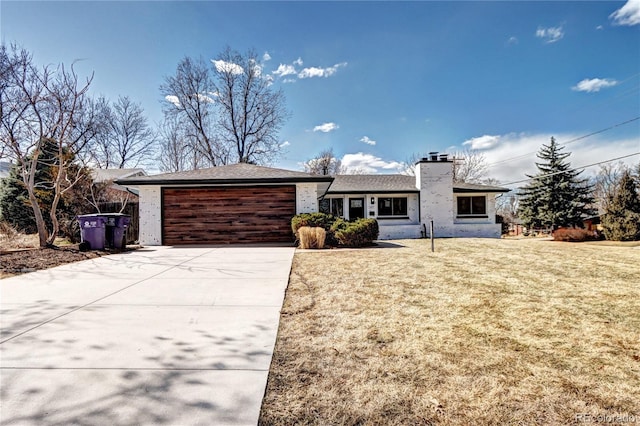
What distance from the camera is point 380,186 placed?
61.0ft

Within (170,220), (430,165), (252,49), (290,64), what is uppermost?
(252,49)

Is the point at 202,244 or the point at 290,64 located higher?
the point at 290,64

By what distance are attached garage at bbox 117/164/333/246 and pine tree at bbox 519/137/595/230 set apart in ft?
→ 63.7

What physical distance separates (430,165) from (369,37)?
8643 mm

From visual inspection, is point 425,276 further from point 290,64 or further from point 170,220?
point 290,64

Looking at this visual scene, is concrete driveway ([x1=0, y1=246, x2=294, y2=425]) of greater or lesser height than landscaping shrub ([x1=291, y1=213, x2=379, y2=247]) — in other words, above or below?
below

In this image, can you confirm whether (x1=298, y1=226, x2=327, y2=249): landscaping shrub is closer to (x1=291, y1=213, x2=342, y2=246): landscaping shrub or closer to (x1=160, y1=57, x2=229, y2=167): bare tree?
(x1=291, y1=213, x2=342, y2=246): landscaping shrub

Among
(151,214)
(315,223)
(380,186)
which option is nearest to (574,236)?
(380,186)

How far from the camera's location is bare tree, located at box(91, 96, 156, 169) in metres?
28.4

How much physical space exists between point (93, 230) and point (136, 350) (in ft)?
30.1

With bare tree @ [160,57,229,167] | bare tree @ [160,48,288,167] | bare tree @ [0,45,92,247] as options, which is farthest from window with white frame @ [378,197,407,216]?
bare tree @ [160,57,229,167]

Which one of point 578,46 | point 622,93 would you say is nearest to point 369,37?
point 578,46

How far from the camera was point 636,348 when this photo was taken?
2674 millimetres

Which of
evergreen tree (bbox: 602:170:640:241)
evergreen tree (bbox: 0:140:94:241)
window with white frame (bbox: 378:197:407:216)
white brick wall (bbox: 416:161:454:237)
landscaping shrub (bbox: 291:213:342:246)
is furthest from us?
window with white frame (bbox: 378:197:407:216)
